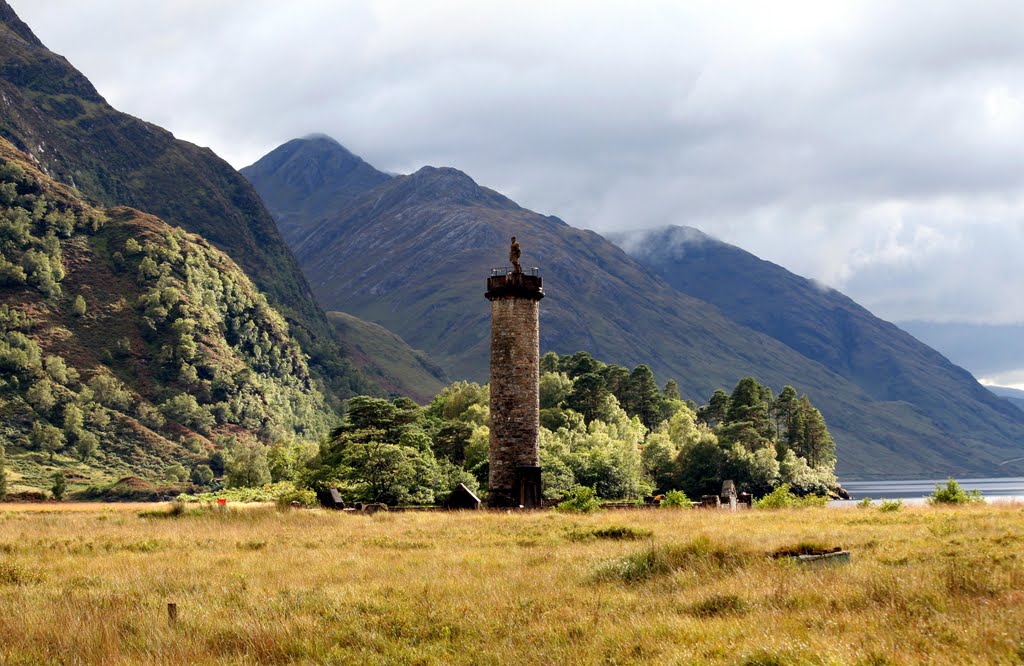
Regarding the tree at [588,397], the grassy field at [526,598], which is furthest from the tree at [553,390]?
the grassy field at [526,598]

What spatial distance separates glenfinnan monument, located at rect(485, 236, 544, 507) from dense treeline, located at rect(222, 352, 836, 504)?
391cm

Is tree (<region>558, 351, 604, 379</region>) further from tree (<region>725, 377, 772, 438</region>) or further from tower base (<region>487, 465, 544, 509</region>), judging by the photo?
tower base (<region>487, 465, 544, 509</region>)

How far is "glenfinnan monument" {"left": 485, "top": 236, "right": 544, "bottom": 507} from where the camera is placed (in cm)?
4991

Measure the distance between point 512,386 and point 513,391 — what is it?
26 centimetres

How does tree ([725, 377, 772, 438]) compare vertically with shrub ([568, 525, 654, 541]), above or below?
above

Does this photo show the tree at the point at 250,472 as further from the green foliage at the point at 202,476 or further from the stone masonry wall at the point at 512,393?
the green foliage at the point at 202,476

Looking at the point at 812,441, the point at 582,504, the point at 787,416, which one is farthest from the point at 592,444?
the point at 582,504

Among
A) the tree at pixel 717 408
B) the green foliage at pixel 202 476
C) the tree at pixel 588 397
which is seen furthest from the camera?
the green foliage at pixel 202 476

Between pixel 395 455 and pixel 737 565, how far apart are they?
38.8m

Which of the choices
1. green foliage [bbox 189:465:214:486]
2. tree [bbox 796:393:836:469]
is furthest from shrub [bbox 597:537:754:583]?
green foliage [bbox 189:465:214:486]

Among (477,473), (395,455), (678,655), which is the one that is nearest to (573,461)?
(477,473)

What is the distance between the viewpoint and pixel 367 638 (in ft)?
50.9

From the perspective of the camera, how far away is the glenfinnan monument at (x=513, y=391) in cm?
4991

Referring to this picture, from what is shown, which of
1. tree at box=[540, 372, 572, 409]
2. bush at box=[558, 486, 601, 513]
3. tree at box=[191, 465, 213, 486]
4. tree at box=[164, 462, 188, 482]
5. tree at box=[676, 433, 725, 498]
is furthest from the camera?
tree at box=[191, 465, 213, 486]
